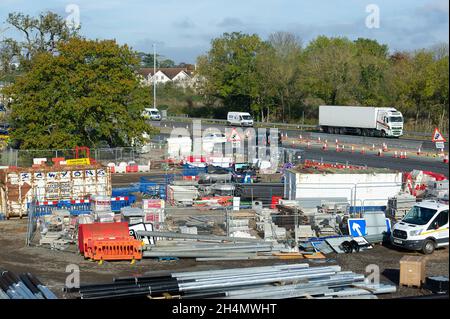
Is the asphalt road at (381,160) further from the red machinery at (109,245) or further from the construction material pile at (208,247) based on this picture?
the red machinery at (109,245)

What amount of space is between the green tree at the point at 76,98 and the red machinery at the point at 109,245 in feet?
70.2

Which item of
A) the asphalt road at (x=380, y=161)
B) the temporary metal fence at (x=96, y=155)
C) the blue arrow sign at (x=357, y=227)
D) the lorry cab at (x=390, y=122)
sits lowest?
the blue arrow sign at (x=357, y=227)

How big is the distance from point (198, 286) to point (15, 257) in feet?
25.1

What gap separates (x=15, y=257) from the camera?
64.3ft

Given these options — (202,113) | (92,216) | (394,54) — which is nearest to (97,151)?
(92,216)

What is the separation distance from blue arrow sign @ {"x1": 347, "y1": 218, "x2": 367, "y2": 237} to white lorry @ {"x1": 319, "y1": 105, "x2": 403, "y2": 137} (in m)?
35.5

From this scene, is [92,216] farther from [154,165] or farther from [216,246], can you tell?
[154,165]

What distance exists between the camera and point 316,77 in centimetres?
7131

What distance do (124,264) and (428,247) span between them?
9.01 metres

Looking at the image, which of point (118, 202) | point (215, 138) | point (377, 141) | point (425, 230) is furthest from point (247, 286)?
point (377, 141)

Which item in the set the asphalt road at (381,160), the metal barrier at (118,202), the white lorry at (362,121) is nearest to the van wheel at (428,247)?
the metal barrier at (118,202)

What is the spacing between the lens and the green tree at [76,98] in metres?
39.9

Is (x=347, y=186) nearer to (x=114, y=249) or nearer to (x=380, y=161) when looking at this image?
(x=114, y=249)
